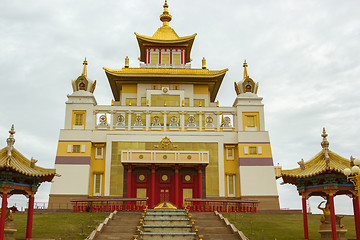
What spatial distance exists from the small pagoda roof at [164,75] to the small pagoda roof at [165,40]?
501cm

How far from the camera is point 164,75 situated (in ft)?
167

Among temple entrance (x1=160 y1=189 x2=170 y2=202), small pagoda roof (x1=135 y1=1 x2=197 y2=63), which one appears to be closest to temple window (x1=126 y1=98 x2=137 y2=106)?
small pagoda roof (x1=135 y1=1 x2=197 y2=63)

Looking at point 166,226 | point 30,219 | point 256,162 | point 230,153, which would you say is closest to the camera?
point 30,219

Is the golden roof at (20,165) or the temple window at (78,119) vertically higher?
the temple window at (78,119)

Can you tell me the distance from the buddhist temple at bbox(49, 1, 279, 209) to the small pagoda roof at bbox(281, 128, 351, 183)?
16.4m

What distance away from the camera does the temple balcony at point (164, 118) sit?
46250mm

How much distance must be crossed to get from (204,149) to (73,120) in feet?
47.8

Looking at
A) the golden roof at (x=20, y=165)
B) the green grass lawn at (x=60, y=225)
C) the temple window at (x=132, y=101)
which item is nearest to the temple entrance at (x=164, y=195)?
the green grass lawn at (x=60, y=225)

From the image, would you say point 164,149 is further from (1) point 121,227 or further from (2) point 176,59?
(1) point 121,227

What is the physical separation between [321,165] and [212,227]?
807 cm

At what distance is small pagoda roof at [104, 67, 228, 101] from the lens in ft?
167

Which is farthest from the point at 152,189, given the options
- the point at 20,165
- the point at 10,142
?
the point at 10,142

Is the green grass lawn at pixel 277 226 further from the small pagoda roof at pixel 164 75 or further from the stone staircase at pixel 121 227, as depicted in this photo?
the small pagoda roof at pixel 164 75

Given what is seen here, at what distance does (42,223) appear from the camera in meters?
29.8
